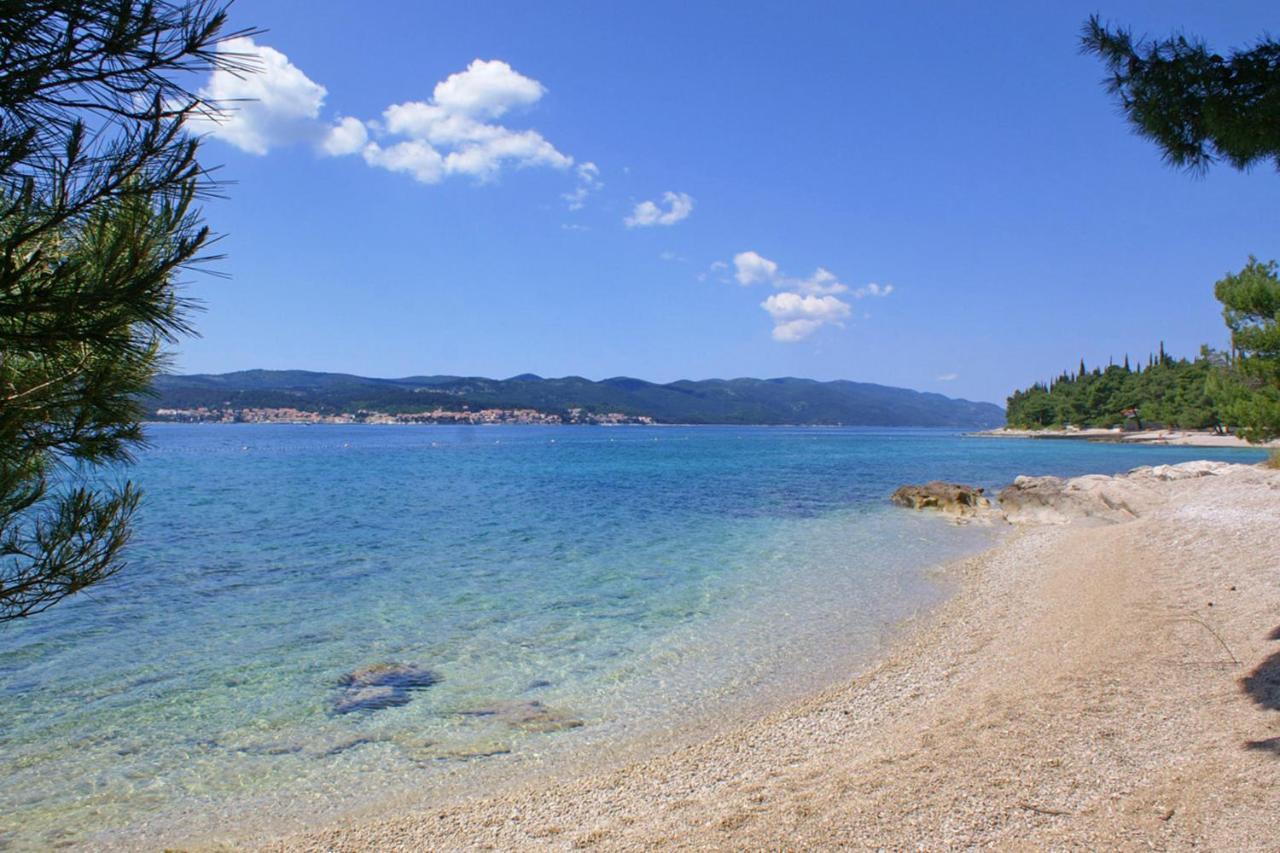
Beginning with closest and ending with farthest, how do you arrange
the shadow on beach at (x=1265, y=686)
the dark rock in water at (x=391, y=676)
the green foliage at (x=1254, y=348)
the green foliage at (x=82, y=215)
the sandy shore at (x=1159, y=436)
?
the green foliage at (x=82, y=215)
the shadow on beach at (x=1265, y=686)
the dark rock in water at (x=391, y=676)
the green foliage at (x=1254, y=348)
the sandy shore at (x=1159, y=436)

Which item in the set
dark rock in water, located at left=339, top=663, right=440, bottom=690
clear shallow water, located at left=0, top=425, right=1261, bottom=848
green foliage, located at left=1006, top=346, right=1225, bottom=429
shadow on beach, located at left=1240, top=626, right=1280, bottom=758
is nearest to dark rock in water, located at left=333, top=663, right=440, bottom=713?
dark rock in water, located at left=339, top=663, right=440, bottom=690

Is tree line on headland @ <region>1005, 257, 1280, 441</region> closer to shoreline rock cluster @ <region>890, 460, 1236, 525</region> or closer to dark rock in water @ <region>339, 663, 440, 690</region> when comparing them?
shoreline rock cluster @ <region>890, 460, 1236, 525</region>

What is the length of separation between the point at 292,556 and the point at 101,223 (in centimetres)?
→ 1786

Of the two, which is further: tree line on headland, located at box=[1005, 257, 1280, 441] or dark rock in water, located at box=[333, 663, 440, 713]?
tree line on headland, located at box=[1005, 257, 1280, 441]

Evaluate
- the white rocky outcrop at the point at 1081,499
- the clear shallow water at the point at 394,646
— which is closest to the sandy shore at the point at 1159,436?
the white rocky outcrop at the point at 1081,499

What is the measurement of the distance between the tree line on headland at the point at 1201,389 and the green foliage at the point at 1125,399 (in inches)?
5.0

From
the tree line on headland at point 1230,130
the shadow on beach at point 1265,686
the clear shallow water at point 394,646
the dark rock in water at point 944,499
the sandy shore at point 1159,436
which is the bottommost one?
the clear shallow water at point 394,646

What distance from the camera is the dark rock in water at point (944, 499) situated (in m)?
28.5

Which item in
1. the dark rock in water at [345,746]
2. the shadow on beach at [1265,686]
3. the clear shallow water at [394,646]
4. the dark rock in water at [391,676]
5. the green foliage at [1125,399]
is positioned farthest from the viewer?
the green foliage at [1125,399]

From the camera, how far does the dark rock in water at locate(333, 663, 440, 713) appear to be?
857 centimetres

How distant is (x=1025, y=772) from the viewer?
17.6 feet

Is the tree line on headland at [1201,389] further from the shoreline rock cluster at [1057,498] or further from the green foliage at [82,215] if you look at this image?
the green foliage at [82,215]

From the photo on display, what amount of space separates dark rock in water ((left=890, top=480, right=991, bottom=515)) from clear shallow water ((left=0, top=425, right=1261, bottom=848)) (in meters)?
3.63

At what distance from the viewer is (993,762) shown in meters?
5.63
